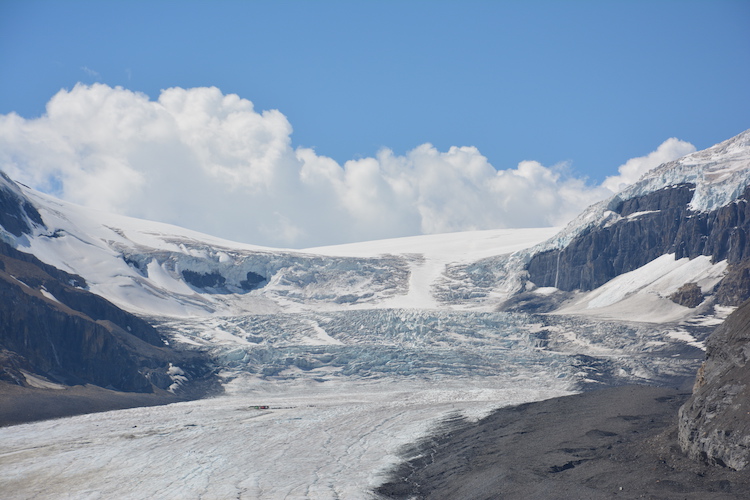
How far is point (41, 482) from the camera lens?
40.3m

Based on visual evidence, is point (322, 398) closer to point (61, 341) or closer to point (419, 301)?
point (61, 341)

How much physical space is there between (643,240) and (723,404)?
124 meters

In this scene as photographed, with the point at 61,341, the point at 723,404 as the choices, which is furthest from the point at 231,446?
the point at 61,341

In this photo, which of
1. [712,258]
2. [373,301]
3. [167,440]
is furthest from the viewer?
[373,301]

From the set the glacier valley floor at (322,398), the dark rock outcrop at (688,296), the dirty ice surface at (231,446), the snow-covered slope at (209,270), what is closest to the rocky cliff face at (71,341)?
the glacier valley floor at (322,398)

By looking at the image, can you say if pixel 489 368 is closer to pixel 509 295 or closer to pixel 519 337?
pixel 519 337

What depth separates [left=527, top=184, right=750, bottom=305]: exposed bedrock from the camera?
12792 cm

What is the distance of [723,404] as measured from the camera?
1174 inches

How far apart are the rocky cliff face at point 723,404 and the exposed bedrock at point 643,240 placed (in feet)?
328

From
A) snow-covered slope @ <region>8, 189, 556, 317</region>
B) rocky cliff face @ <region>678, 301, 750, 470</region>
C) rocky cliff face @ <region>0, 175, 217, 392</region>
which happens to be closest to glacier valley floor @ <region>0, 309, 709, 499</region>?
rocky cliff face @ <region>0, 175, 217, 392</region>

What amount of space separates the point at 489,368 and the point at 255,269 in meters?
78.9

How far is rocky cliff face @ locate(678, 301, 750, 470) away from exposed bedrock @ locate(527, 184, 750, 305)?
328ft

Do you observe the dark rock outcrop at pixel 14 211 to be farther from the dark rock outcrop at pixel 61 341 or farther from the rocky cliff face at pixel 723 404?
the rocky cliff face at pixel 723 404

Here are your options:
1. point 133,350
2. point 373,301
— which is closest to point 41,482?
point 133,350
